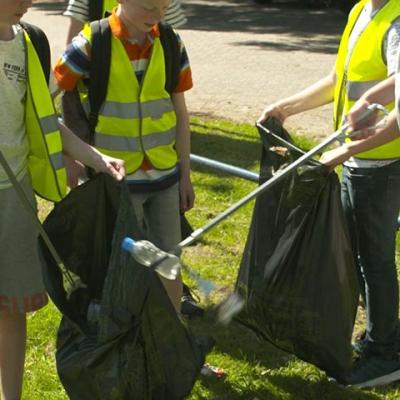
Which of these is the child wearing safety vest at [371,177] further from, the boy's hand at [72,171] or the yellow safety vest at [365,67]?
the boy's hand at [72,171]

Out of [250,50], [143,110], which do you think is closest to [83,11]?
[143,110]

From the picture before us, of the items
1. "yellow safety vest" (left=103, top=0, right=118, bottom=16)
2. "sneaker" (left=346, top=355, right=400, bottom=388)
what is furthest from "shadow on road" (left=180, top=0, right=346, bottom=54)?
"sneaker" (left=346, top=355, right=400, bottom=388)

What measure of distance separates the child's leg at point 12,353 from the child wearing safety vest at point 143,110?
625 millimetres

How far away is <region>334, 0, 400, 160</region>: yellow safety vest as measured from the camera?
305 centimetres

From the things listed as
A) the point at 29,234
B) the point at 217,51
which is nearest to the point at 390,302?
the point at 29,234

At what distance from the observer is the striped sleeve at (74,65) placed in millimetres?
3129

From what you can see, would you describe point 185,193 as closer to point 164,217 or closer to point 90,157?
point 164,217

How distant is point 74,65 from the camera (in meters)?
3.13

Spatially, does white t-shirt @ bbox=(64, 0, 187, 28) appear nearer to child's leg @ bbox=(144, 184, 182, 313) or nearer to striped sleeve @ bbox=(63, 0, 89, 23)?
striped sleeve @ bbox=(63, 0, 89, 23)

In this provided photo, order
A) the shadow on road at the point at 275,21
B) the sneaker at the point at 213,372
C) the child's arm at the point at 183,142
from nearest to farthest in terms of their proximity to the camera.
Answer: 1. the child's arm at the point at 183,142
2. the sneaker at the point at 213,372
3. the shadow on road at the point at 275,21

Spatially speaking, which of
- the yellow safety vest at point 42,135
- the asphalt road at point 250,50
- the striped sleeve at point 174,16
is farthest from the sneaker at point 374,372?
the asphalt road at point 250,50

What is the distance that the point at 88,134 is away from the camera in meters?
3.26

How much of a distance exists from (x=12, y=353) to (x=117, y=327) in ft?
2.15

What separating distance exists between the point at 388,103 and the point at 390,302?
3.00ft
